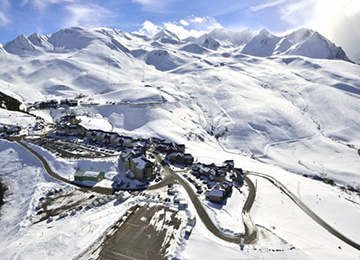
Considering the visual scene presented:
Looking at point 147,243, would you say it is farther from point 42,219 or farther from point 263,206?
point 263,206

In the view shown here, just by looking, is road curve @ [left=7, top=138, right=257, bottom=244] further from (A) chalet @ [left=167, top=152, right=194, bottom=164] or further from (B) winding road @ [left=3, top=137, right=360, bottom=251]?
(A) chalet @ [left=167, top=152, right=194, bottom=164]

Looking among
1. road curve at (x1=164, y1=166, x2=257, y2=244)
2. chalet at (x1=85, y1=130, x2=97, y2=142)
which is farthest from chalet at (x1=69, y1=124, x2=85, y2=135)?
road curve at (x1=164, y1=166, x2=257, y2=244)

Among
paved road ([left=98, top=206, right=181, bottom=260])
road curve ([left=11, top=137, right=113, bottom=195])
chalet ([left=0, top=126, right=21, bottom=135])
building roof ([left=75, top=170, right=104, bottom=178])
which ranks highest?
chalet ([left=0, top=126, right=21, bottom=135])

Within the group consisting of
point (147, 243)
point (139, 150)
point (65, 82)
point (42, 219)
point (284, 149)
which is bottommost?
point (42, 219)

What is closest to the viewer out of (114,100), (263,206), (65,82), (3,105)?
(263,206)

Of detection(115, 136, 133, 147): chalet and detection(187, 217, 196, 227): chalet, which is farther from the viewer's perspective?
detection(115, 136, 133, 147): chalet

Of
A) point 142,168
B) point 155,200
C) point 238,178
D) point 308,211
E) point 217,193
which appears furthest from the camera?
point 238,178

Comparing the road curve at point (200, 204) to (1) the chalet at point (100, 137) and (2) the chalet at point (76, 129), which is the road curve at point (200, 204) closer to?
(2) the chalet at point (76, 129)

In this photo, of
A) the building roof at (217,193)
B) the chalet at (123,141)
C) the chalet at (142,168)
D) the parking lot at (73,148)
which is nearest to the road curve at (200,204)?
the building roof at (217,193)

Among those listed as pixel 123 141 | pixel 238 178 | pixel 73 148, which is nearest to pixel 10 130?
pixel 73 148

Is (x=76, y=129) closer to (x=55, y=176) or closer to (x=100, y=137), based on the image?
(x=100, y=137)

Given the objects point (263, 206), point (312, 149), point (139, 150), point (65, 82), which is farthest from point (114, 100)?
point (263, 206)
